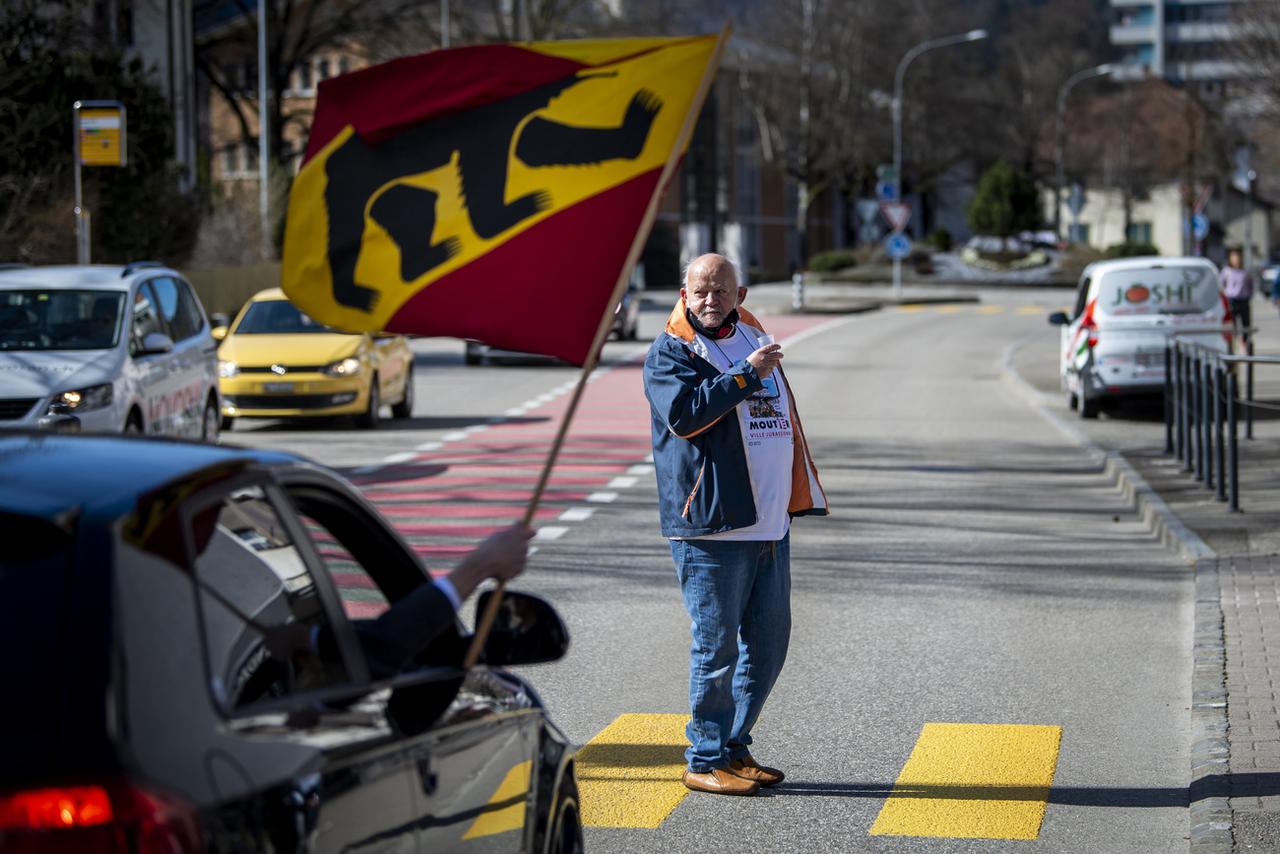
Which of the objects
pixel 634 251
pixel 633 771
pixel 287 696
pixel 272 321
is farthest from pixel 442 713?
pixel 272 321

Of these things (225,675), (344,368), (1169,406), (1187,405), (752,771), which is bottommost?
(752,771)

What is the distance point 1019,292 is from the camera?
238ft

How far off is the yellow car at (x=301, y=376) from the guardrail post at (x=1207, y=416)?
30.5 feet

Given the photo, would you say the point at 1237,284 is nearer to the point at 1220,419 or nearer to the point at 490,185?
the point at 1220,419

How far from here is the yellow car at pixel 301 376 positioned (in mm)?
21953

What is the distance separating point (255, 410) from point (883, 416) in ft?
24.4

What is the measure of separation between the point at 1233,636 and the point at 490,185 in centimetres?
553

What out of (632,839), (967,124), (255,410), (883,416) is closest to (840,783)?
(632,839)

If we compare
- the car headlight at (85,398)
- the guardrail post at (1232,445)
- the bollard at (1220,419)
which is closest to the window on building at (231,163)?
the car headlight at (85,398)

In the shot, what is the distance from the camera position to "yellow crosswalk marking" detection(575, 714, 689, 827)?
6.57m

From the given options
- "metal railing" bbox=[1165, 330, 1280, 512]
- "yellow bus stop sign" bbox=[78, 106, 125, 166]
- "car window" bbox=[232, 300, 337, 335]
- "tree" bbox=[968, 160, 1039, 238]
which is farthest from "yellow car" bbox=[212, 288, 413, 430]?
"tree" bbox=[968, 160, 1039, 238]

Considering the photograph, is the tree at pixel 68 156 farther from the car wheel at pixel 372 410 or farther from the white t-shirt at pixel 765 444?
the white t-shirt at pixel 765 444

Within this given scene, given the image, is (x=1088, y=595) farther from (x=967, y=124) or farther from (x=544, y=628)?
(x=967, y=124)

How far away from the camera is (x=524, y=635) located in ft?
13.8
